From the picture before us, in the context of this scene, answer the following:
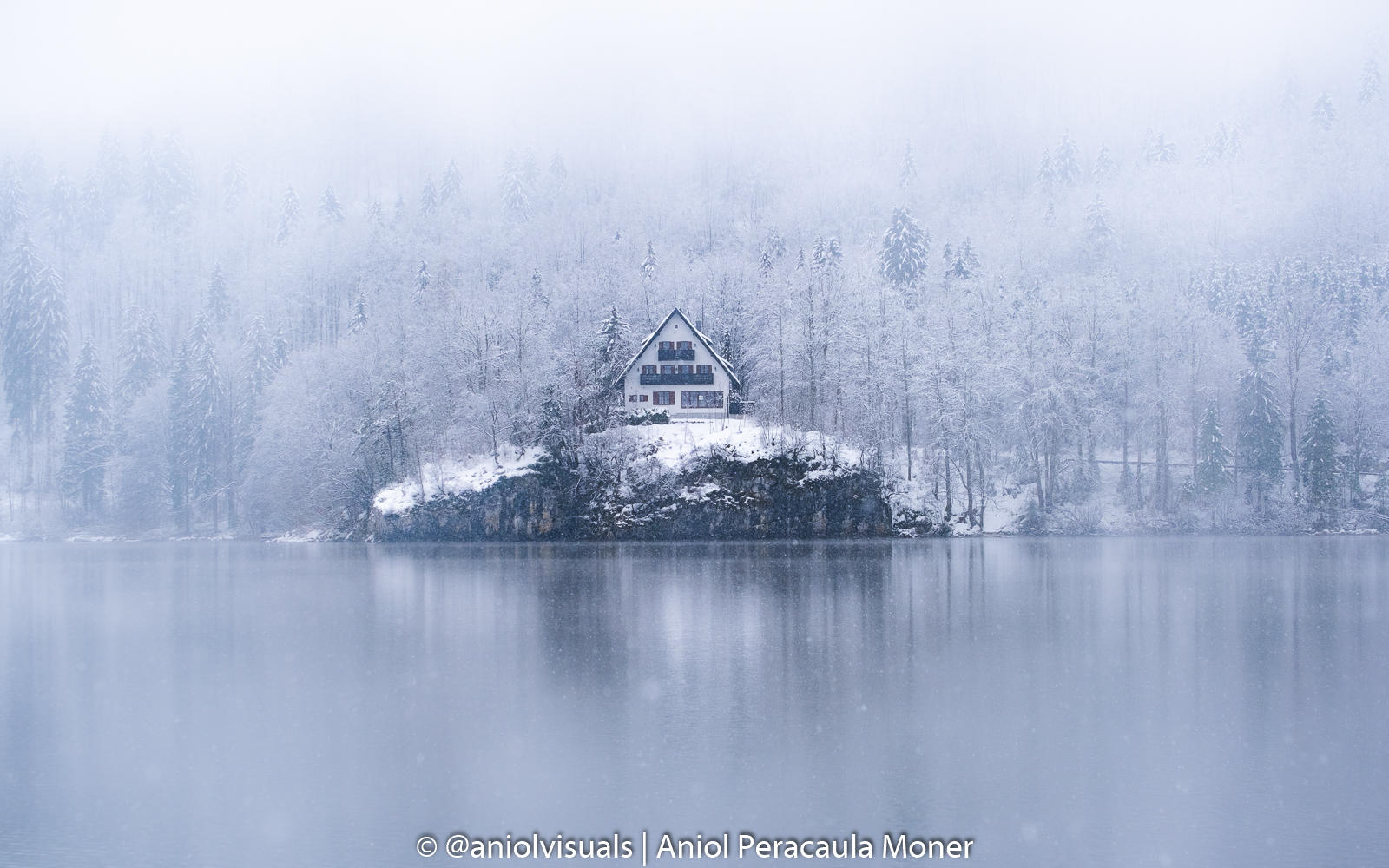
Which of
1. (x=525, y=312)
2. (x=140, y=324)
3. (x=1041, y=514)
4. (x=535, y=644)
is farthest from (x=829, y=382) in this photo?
(x=140, y=324)

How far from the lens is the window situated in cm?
8188

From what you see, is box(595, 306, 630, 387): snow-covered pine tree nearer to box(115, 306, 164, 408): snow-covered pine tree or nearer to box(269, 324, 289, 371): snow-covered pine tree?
box(269, 324, 289, 371): snow-covered pine tree

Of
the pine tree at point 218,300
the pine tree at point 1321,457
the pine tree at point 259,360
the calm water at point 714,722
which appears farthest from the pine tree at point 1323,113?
the pine tree at point 218,300

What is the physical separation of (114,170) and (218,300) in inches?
1776

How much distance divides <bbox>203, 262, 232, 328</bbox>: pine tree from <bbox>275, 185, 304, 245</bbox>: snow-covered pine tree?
16409 mm

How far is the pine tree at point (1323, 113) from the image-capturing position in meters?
139

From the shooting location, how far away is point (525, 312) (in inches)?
3255

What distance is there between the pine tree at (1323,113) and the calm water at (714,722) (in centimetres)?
12559

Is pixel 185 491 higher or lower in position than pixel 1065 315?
lower

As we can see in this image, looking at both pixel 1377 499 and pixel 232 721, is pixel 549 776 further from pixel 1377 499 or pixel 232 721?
pixel 1377 499

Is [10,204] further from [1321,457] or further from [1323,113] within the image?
[1323,113]

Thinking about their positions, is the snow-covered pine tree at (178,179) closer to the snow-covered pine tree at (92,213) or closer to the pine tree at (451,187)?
the snow-covered pine tree at (92,213)

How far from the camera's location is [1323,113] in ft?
460

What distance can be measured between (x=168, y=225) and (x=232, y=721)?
151 meters
